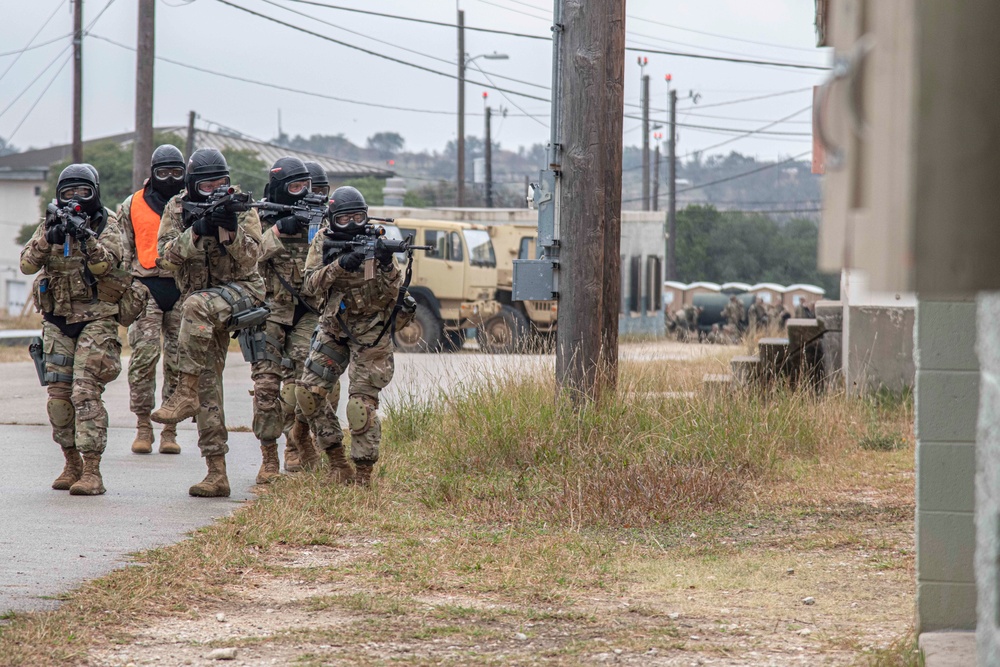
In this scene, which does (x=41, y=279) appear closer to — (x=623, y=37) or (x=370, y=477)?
(x=370, y=477)

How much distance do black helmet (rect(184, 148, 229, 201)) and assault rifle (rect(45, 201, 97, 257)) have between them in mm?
619

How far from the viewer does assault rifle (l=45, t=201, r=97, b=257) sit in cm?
664

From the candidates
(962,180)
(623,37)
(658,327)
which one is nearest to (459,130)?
(658,327)

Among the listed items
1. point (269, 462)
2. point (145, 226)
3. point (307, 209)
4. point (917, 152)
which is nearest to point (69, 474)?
point (269, 462)

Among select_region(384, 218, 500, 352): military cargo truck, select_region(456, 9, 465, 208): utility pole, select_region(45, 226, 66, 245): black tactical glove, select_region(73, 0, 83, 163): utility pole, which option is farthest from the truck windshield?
select_region(45, 226, 66, 245): black tactical glove

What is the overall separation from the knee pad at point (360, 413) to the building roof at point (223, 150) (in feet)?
147

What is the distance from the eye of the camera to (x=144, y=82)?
58.1ft

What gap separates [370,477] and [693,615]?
295 centimetres

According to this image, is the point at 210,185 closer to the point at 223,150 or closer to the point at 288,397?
the point at 288,397

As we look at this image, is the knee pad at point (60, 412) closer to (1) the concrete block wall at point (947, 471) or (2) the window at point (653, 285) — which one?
(1) the concrete block wall at point (947, 471)

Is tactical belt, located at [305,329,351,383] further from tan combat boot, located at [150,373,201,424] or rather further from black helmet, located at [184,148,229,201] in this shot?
black helmet, located at [184,148,229,201]

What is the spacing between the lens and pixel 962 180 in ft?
4.90

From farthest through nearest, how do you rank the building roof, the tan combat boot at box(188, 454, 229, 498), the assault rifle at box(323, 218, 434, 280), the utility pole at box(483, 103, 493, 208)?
the building roof < the utility pole at box(483, 103, 493, 208) < the tan combat boot at box(188, 454, 229, 498) < the assault rifle at box(323, 218, 434, 280)

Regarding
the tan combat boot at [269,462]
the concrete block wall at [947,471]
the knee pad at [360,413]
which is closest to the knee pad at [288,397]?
the tan combat boot at [269,462]
